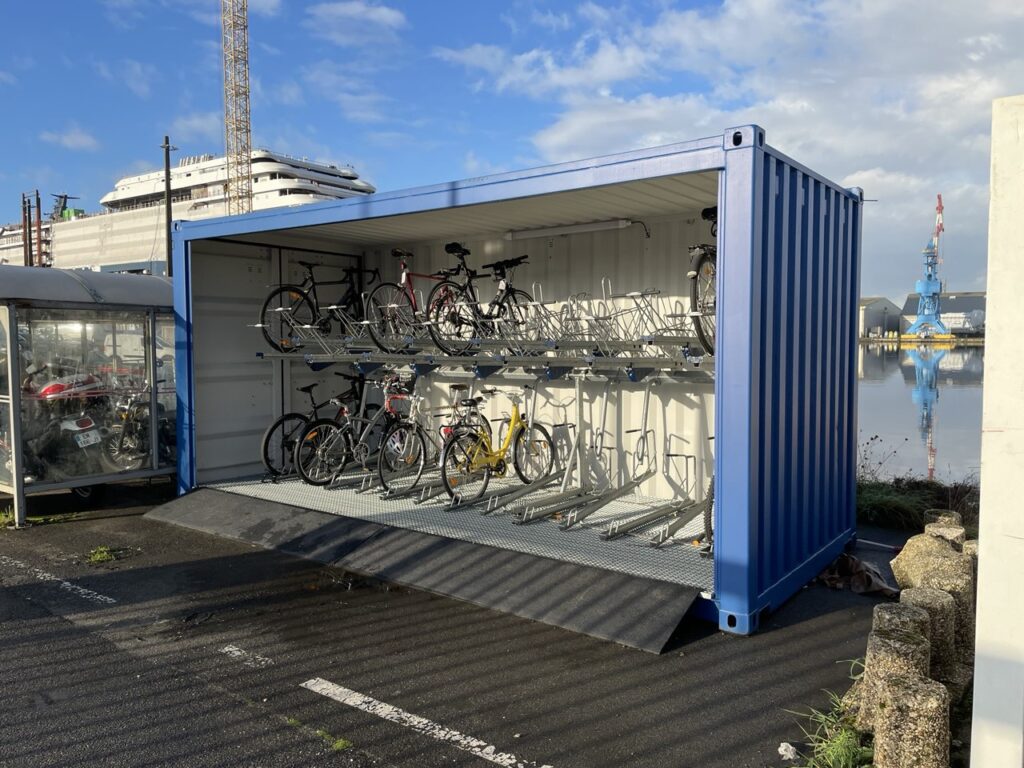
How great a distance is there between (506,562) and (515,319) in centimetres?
277

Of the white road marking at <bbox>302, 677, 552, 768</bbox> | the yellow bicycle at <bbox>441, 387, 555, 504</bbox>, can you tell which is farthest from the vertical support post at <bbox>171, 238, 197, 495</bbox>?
the white road marking at <bbox>302, 677, 552, 768</bbox>

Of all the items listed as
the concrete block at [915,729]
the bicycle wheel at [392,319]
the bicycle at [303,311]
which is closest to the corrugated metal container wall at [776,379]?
the concrete block at [915,729]

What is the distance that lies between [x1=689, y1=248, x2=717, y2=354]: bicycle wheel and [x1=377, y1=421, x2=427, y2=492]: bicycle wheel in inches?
120

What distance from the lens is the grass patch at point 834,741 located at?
2838mm

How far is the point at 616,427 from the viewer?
22.9 ft

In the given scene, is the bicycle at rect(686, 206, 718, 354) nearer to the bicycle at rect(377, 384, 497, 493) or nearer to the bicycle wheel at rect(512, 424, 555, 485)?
the bicycle wheel at rect(512, 424, 555, 485)

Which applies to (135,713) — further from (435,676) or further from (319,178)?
(319,178)

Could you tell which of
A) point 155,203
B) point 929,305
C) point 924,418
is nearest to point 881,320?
point 929,305

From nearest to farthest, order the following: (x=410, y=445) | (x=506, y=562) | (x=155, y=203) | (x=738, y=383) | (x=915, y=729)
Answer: (x=915, y=729), (x=738, y=383), (x=506, y=562), (x=410, y=445), (x=155, y=203)

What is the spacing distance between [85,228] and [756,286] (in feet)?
290

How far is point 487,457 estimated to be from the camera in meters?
6.77

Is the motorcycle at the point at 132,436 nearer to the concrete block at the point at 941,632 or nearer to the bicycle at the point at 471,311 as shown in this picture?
the bicycle at the point at 471,311

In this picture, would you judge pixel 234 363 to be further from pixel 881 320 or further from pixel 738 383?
pixel 881 320

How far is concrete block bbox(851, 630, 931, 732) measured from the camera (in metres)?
2.91
